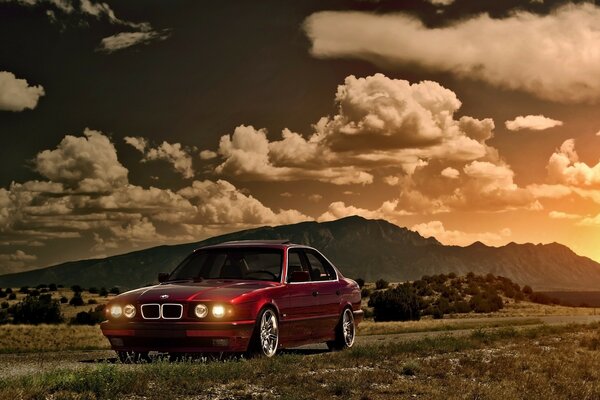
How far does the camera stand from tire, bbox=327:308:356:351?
50.4ft

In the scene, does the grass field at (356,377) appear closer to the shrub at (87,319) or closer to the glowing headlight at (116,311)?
the glowing headlight at (116,311)

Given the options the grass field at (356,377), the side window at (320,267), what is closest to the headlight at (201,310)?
the grass field at (356,377)

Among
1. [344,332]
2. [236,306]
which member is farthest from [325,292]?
[236,306]

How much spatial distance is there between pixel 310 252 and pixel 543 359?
4.58 metres

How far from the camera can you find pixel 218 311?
12297 mm

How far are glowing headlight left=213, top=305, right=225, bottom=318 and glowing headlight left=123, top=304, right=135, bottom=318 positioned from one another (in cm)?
128

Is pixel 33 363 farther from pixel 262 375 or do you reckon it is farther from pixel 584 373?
pixel 584 373

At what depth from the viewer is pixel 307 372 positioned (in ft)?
38.3

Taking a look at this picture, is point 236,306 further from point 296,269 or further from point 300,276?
point 296,269

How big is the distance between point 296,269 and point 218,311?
2.49 metres

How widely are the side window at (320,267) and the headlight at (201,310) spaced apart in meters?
3.01

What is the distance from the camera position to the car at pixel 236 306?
12.3 metres

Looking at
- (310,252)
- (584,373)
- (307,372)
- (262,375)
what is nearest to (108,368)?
(262,375)

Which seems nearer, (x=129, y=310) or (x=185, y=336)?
(x=185, y=336)
